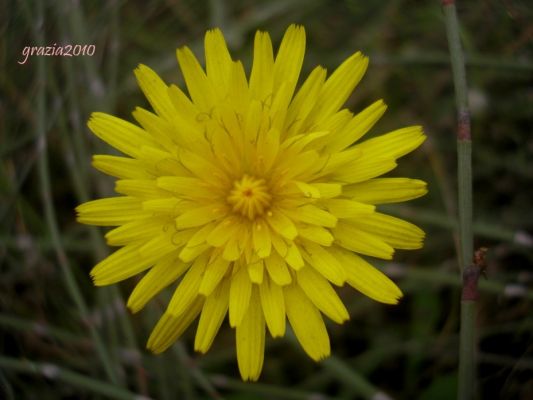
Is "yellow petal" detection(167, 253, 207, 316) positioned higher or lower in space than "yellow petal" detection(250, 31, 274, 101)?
lower

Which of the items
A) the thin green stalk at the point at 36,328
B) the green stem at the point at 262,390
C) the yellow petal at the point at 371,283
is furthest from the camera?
the thin green stalk at the point at 36,328

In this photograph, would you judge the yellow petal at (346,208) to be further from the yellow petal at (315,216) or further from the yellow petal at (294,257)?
the yellow petal at (294,257)

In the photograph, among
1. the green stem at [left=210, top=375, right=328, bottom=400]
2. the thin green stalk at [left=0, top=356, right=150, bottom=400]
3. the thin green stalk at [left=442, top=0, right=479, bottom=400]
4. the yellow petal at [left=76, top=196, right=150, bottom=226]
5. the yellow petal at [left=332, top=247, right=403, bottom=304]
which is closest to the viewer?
the thin green stalk at [left=442, top=0, right=479, bottom=400]

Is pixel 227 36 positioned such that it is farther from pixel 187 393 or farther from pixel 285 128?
pixel 187 393

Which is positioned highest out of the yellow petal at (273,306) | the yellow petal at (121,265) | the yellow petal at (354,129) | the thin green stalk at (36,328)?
the yellow petal at (354,129)

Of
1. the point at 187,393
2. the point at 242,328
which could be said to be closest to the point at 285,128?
the point at 242,328

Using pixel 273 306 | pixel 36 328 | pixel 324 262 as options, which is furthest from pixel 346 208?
pixel 36 328

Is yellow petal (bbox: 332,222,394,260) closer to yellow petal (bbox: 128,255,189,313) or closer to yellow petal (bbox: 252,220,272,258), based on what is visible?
yellow petal (bbox: 252,220,272,258)

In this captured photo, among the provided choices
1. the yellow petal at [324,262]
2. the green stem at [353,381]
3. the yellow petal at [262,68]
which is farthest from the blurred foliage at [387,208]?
the yellow petal at [262,68]

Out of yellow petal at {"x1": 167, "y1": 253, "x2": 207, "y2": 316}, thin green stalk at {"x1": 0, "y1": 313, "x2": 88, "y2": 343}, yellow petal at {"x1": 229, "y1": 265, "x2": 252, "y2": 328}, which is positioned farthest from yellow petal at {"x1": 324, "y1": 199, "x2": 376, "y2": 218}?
thin green stalk at {"x1": 0, "y1": 313, "x2": 88, "y2": 343}
